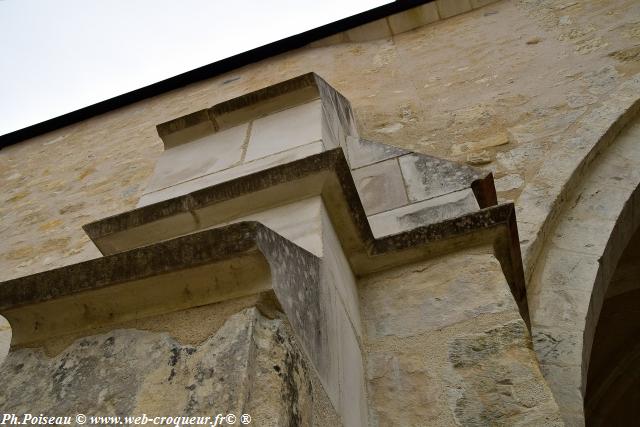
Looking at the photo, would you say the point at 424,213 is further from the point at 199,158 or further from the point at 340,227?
the point at 199,158

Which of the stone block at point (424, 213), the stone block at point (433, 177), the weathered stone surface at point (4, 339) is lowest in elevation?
the weathered stone surface at point (4, 339)

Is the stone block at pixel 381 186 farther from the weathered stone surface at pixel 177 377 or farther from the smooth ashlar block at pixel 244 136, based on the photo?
the weathered stone surface at pixel 177 377

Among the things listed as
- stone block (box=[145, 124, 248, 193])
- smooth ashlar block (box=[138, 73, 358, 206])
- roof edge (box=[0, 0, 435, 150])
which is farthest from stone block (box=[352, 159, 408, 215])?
roof edge (box=[0, 0, 435, 150])

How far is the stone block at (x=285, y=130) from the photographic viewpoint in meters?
1.75

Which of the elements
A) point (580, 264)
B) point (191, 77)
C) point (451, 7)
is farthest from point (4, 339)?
point (451, 7)

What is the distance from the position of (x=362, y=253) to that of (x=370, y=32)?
3704mm

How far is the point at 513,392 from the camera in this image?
116cm

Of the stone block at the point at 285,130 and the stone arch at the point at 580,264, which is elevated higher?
the stone block at the point at 285,130

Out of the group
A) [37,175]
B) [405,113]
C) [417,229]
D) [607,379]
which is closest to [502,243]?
[417,229]

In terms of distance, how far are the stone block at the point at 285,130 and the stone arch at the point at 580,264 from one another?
37.3 inches

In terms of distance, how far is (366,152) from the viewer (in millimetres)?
2285

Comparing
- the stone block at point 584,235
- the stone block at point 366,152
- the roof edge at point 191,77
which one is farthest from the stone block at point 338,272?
the roof edge at point 191,77

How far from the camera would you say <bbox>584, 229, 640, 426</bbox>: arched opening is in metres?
4.29

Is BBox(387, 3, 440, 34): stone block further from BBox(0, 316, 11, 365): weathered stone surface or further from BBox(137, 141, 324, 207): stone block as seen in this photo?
BBox(0, 316, 11, 365): weathered stone surface
